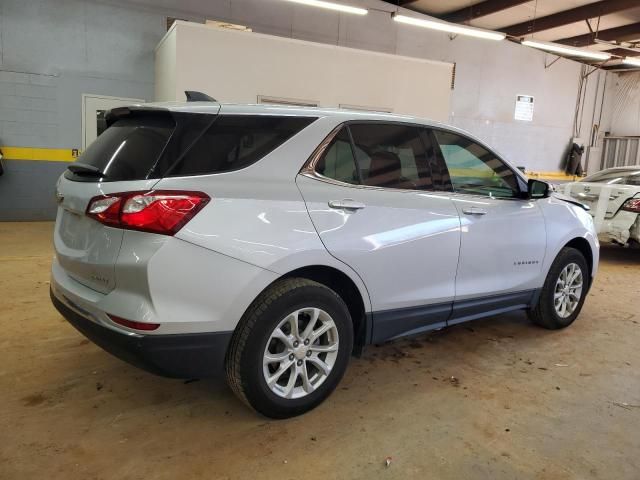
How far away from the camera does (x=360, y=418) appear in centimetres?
253

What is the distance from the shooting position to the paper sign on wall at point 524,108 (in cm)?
1328

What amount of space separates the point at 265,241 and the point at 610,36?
13.6m

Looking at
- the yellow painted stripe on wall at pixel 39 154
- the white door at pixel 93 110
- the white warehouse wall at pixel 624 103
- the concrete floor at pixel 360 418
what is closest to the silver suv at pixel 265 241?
the concrete floor at pixel 360 418

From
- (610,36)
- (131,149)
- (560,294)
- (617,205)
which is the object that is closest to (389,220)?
(131,149)

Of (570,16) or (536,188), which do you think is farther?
(570,16)

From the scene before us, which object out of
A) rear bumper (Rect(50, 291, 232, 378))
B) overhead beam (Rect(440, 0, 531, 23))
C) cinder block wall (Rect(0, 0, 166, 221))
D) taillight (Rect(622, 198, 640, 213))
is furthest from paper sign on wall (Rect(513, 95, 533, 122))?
rear bumper (Rect(50, 291, 232, 378))

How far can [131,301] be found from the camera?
2.03 meters

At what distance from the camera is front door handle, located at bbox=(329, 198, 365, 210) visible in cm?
246

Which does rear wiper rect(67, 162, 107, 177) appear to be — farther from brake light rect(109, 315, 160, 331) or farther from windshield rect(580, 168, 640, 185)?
windshield rect(580, 168, 640, 185)

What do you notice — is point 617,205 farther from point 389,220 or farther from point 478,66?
point 478,66

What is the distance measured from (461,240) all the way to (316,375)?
125 cm

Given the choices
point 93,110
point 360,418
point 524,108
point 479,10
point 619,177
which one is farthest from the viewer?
point 524,108

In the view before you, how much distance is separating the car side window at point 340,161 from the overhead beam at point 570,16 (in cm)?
1011

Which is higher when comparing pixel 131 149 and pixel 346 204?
pixel 131 149
